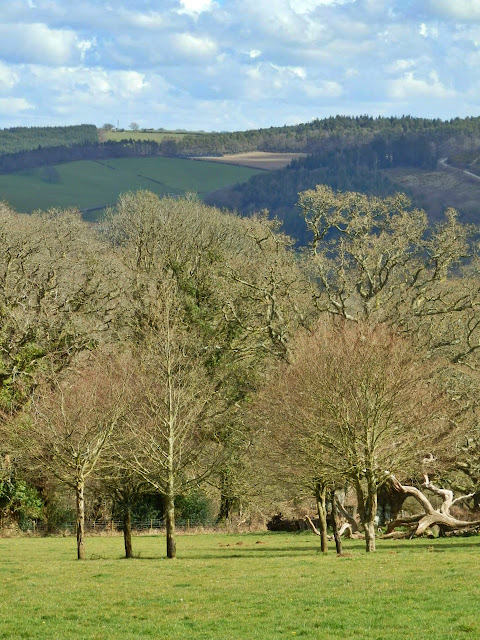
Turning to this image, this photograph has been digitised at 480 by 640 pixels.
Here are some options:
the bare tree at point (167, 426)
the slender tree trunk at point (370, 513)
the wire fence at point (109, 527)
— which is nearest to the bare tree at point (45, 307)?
the bare tree at point (167, 426)

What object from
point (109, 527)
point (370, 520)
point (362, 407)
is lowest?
point (109, 527)

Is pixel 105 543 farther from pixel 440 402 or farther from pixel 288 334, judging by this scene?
pixel 440 402

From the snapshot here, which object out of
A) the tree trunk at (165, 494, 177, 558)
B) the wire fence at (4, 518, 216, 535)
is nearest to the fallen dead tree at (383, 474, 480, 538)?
the tree trunk at (165, 494, 177, 558)

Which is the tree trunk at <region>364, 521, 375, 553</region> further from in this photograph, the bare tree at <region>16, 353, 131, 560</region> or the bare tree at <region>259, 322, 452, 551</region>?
the bare tree at <region>16, 353, 131, 560</region>

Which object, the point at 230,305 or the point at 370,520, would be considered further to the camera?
the point at 230,305

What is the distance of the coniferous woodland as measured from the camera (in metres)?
39.5

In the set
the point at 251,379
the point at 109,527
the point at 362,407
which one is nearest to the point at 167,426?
the point at 362,407

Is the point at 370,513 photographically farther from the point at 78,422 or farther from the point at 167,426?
the point at 78,422

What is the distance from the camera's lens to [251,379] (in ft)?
189

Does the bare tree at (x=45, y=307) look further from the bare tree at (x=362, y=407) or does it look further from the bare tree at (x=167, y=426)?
the bare tree at (x=362, y=407)

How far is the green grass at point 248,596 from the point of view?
60.9ft

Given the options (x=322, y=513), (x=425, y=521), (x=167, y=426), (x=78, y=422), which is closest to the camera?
(x=322, y=513)

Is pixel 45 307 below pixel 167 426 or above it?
above

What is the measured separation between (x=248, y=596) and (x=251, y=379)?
113 feet
